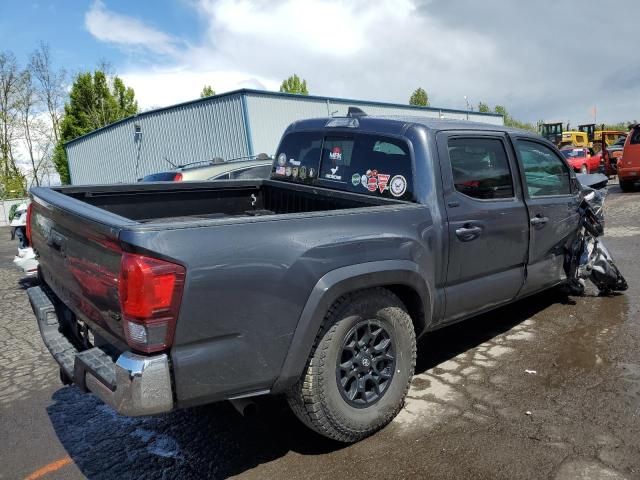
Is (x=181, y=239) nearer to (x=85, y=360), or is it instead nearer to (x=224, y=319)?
(x=224, y=319)

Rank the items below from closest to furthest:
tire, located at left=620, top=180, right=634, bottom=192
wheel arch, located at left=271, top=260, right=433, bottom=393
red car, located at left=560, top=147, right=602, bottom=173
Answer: wheel arch, located at left=271, top=260, right=433, bottom=393 → tire, located at left=620, top=180, right=634, bottom=192 → red car, located at left=560, top=147, right=602, bottom=173

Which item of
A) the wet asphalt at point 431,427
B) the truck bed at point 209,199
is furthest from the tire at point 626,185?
the truck bed at point 209,199

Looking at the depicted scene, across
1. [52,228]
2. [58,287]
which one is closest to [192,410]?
[58,287]

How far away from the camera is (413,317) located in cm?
332

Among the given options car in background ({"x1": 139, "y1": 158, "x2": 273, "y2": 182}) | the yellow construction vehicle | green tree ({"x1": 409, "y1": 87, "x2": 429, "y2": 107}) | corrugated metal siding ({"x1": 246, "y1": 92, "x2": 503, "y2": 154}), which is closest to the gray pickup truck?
car in background ({"x1": 139, "y1": 158, "x2": 273, "y2": 182})

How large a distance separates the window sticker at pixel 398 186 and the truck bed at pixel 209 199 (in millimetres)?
142

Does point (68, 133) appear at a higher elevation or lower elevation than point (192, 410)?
higher

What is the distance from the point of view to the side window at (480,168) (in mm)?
3602

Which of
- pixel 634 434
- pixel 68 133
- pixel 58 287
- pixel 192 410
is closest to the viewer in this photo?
pixel 634 434

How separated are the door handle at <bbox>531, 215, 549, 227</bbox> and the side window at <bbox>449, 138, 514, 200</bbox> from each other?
0.32 meters

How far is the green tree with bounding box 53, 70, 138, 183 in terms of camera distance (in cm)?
3312

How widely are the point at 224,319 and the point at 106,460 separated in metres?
1.35

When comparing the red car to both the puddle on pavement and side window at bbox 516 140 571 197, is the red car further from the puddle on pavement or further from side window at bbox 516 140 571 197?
side window at bbox 516 140 571 197

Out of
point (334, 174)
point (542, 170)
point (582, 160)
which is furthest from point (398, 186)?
point (582, 160)
